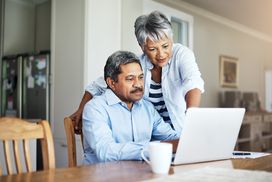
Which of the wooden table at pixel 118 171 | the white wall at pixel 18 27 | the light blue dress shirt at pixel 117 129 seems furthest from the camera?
the white wall at pixel 18 27

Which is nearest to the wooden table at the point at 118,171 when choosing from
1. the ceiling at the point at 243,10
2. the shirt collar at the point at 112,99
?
the shirt collar at the point at 112,99

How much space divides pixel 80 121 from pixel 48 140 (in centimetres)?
38

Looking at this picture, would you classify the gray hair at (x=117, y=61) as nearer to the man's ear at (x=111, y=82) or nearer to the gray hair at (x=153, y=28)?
the man's ear at (x=111, y=82)

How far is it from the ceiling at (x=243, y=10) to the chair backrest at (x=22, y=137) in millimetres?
4140

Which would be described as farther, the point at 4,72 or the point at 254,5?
the point at 254,5

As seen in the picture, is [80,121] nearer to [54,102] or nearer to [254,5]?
[54,102]

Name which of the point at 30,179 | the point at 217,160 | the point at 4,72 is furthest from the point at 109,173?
the point at 4,72

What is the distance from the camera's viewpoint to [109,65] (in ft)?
5.04

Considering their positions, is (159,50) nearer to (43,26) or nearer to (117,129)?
(117,129)

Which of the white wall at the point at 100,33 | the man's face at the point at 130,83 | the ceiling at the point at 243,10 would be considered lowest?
the man's face at the point at 130,83

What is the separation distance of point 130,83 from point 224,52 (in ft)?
15.9

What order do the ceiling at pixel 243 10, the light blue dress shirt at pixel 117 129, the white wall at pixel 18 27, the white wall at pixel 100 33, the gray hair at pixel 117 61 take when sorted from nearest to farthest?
the light blue dress shirt at pixel 117 129 < the gray hair at pixel 117 61 < the white wall at pixel 100 33 < the white wall at pixel 18 27 < the ceiling at pixel 243 10

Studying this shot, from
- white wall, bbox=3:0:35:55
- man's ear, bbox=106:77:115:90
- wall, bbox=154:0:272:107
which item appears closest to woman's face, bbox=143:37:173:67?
man's ear, bbox=106:77:115:90

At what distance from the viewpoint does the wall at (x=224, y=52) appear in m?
5.47
